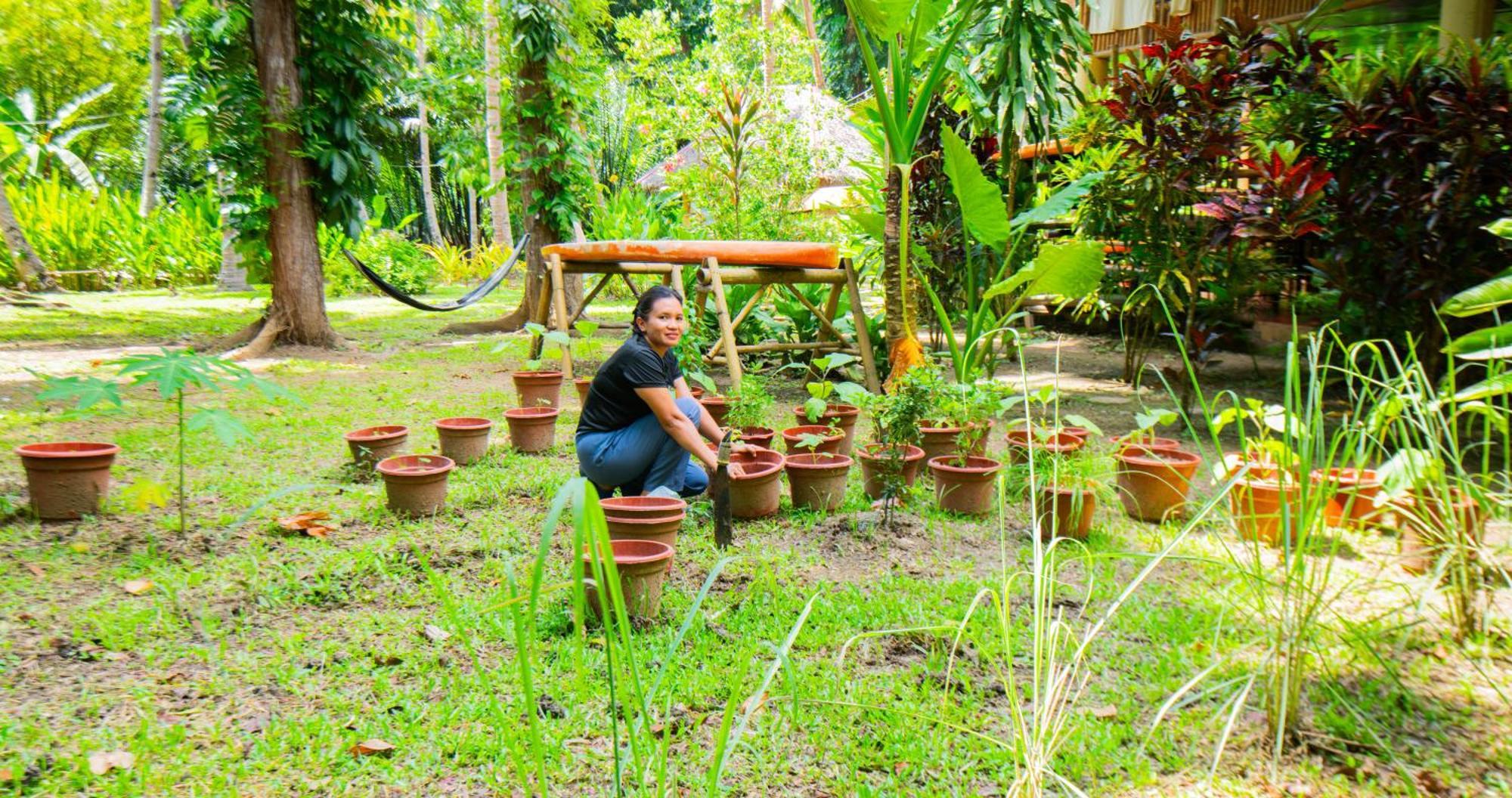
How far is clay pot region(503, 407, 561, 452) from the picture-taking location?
171 inches

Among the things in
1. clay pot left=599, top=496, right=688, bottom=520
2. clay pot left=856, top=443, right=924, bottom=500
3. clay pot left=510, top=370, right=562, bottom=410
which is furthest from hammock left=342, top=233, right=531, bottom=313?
clay pot left=599, top=496, right=688, bottom=520

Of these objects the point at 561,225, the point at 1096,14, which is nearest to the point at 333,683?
the point at 561,225

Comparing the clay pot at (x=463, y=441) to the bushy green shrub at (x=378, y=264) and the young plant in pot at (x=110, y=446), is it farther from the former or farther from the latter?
the bushy green shrub at (x=378, y=264)

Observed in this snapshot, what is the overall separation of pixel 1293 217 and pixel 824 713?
12.4 ft

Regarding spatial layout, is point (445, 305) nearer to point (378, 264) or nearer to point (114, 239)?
point (378, 264)

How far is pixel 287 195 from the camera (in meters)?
6.77

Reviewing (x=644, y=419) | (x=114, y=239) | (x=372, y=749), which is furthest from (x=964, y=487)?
(x=114, y=239)

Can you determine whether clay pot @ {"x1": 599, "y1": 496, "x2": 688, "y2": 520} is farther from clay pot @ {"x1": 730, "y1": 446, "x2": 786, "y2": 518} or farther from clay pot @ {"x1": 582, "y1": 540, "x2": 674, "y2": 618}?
clay pot @ {"x1": 730, "y1": 446, "x2": 786, "y2": 518}

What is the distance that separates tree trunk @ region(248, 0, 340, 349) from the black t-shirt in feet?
14.7

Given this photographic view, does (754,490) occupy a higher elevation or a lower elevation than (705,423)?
lower

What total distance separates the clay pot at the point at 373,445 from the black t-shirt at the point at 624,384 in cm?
90

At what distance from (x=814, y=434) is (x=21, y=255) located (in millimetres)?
9897

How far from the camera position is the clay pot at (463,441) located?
13.3 ft

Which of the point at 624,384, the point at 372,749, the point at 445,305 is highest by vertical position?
the point at 445,305
